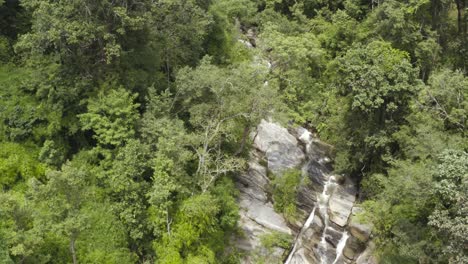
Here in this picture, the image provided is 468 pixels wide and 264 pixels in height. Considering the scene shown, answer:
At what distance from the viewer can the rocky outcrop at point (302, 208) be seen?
26422 mm

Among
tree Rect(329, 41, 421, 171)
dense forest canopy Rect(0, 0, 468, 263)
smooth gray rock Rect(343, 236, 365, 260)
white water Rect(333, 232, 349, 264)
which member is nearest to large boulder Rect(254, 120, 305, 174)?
dense forest canopy Rect(0, 0, 468, 263)

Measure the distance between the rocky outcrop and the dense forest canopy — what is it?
1.38 metres

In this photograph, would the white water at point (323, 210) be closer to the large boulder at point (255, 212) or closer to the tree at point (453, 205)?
the large boulder at point (255, 212)

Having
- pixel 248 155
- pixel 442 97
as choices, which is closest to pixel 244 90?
pixel 248 155

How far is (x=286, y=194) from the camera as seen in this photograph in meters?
28.4

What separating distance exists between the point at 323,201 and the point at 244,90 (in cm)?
1009

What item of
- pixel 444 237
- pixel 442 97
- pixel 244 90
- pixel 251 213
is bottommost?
pixel 251 213

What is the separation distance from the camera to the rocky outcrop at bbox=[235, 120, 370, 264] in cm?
2642

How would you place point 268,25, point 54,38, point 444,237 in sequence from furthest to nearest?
point 268,25, point 54,38, point 444,237

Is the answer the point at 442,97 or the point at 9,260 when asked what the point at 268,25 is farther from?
the point at 9,260

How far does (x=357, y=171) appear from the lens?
97.3ft

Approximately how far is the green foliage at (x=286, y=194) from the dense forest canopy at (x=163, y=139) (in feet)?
9.70

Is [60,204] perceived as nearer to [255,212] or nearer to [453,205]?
[255,212]

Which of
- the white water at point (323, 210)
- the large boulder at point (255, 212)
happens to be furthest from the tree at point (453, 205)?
the large boulder at point (255, 212)
